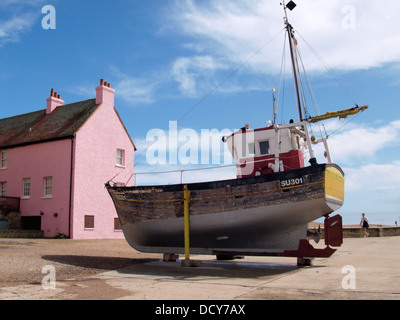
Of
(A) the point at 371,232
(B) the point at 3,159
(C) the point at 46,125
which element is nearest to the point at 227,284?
(A) the point at 371,232

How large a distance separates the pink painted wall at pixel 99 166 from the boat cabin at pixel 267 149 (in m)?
14.7

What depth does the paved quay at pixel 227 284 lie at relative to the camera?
23.5ft

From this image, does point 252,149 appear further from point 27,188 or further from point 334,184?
point 27,188

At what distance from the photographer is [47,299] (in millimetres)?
6863

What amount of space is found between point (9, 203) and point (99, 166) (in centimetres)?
669

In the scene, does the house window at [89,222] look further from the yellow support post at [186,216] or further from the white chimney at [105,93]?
the yellow support post at [186,216]

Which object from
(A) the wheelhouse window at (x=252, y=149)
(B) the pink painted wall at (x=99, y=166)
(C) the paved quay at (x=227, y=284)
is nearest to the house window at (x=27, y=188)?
(B) the pink painted wall at (x=99, y=166)

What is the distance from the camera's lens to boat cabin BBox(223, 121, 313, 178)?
520 inches

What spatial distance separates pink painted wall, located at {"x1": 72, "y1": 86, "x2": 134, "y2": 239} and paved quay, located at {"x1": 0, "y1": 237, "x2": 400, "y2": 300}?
14.1 meters

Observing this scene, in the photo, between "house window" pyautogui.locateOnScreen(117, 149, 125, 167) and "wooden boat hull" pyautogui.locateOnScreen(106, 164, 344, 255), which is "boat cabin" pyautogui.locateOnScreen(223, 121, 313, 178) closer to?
"wooden boat hull" pyautogui.locateOnScreen(106, 164, 344, 255)

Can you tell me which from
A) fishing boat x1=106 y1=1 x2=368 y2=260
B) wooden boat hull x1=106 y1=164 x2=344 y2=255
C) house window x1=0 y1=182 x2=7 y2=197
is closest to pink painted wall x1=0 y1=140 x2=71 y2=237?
house window x1=0 y1=182 x2=7 y2=197

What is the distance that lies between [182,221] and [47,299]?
20.6 feet

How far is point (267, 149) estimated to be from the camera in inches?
531
